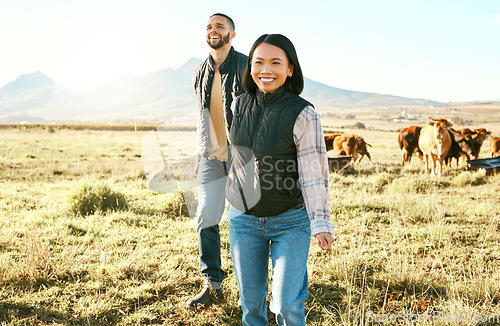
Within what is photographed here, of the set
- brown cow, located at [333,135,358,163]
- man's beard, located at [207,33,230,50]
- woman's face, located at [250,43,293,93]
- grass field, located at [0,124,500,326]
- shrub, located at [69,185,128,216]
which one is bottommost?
grass field, located at [0,124,500,326]

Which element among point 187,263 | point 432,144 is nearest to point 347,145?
point 432,144

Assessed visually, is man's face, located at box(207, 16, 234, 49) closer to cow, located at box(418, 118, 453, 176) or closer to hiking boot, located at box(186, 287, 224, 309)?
hiking boot, located at box(186, 287, 224, 309)

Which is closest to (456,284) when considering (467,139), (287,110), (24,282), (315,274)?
(315,274)

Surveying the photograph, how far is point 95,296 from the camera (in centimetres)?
315

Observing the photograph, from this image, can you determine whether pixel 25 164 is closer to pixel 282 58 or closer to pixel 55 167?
pixel 55 167

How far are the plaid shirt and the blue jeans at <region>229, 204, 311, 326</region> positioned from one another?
13cm

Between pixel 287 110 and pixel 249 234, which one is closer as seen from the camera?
pixel 287 110

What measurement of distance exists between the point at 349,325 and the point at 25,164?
40.3 feet

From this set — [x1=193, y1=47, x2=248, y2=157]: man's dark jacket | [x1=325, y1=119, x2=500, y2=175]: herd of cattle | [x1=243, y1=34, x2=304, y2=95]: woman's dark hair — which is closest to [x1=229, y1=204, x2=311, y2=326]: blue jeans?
[x1=243, y1=34, x2=304, y2=95]: woman's dark hair

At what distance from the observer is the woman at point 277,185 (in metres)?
1.95

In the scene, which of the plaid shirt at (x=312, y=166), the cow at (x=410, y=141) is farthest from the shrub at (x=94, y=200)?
the cow at (x=410, y=141)

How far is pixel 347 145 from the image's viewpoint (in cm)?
1182

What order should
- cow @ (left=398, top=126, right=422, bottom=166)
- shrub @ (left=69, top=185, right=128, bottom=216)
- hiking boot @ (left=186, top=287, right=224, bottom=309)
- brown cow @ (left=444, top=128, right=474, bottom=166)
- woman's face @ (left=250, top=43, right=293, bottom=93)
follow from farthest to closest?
cow @ (left=398, top=126, right=422, bottom=166)
brown cow @ (left=444, top=128, right=474, bottom=166)
shrub @ (left=69, top=185, right=128, bottom=216)
hiking boot @ (left=186, top=287, right=224, bottom=309)
woman's face @ (left=250, top=43, right=293, bottom=93)

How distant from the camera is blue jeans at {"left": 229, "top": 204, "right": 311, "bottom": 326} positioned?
194 cm
